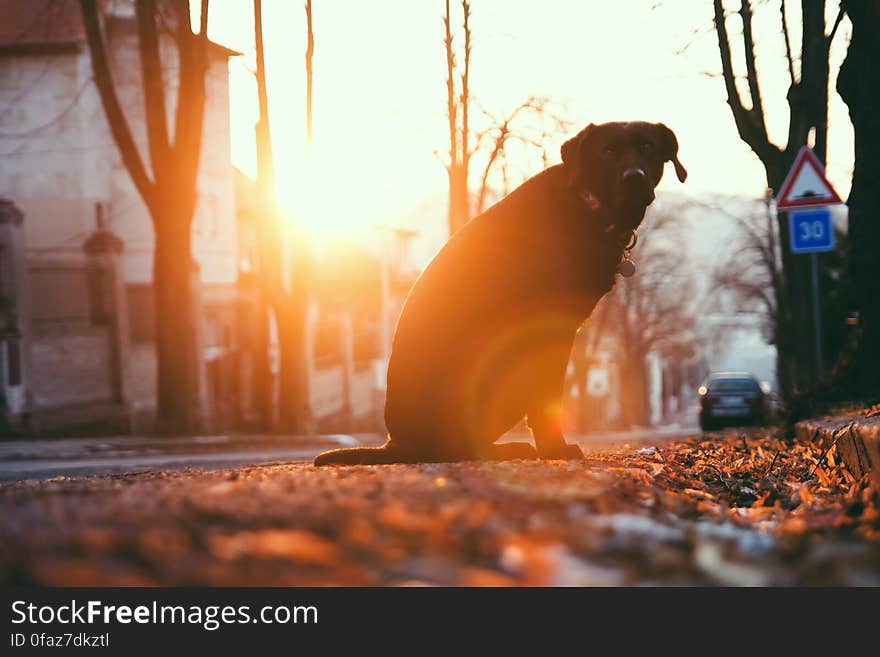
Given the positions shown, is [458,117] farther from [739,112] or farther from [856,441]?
[856,441]

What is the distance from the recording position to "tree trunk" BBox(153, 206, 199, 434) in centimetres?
1655

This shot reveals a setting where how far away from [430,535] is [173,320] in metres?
14.6

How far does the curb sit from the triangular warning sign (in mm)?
4535

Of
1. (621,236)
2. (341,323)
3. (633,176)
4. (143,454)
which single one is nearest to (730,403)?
(143,454)

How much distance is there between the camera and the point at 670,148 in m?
6.01

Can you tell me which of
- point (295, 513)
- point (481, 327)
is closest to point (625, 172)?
point (481, 327)

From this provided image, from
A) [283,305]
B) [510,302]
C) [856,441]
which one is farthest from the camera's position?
[283,305]

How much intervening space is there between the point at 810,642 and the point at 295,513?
4.16 ft

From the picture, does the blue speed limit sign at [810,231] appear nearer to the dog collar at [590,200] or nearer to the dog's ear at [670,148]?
the dog's ear at [670,148]

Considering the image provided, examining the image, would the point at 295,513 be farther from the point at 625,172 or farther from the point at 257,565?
the point at 625,172

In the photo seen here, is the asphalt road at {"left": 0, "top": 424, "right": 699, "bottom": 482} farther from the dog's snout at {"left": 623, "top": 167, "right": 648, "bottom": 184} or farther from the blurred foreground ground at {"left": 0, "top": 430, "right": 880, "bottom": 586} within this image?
the blurred foreground ground at {"left": 0, "top": 430, "right": 880, "bottom": 586}

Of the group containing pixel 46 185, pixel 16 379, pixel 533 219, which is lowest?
pixel 16 379

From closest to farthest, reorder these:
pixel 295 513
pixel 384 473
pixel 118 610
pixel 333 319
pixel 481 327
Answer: pixel 118 610 < pixel 295 513 < pixel 384 473 < pixel 481 327 < pixel 333 319

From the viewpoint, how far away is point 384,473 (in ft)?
14.3
